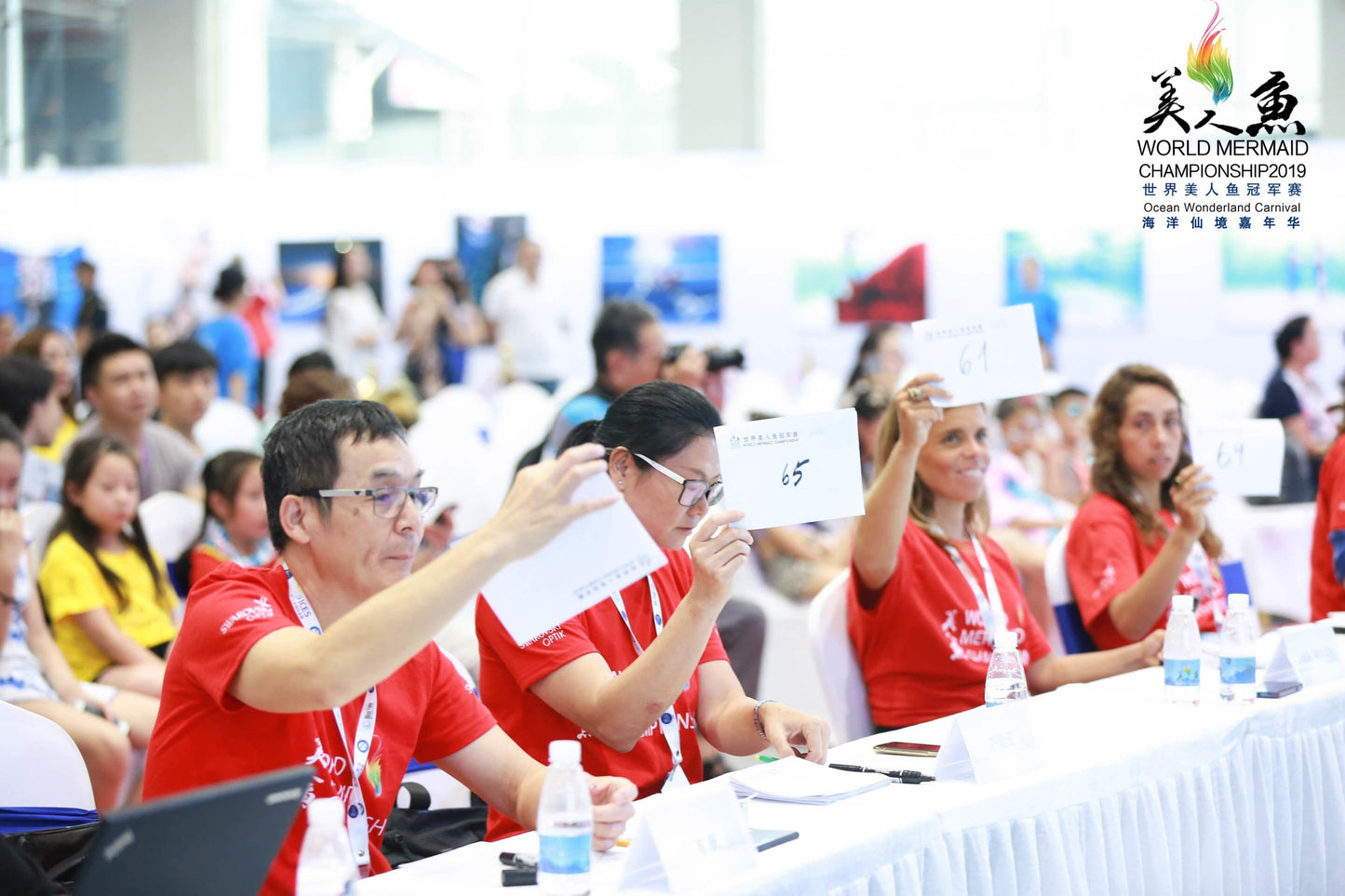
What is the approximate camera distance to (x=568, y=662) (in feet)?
6.93

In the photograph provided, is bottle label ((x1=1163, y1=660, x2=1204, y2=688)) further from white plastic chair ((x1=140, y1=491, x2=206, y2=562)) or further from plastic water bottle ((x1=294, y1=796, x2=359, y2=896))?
white plastic chair ((x1=140, y1=491, x2=206, y2=562))

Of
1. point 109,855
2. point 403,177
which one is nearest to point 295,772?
point 109,855

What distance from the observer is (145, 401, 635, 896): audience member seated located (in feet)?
5.16

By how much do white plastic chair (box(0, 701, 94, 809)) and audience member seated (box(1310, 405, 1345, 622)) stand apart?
286 cm

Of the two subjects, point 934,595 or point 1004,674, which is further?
point 934,595

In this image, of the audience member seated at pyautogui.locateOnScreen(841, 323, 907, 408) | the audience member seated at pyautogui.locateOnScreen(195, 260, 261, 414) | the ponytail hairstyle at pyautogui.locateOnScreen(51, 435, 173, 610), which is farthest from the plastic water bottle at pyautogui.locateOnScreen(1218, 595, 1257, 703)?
the audience member seated at pyautogui.locateOnScreen(195, 260, 261, 414)

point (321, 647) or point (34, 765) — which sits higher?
point (321, 647)

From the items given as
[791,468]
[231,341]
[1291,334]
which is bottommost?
[791,468]

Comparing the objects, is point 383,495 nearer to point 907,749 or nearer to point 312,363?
point 907,749

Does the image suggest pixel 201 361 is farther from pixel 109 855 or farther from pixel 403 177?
pixel 109 855

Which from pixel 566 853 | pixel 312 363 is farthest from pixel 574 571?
pixel 312 363

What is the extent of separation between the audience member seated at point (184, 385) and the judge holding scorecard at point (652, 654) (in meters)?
3.44

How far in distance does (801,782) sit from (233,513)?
2.55m

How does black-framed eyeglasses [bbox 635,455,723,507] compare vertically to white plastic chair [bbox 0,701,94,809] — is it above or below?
above
